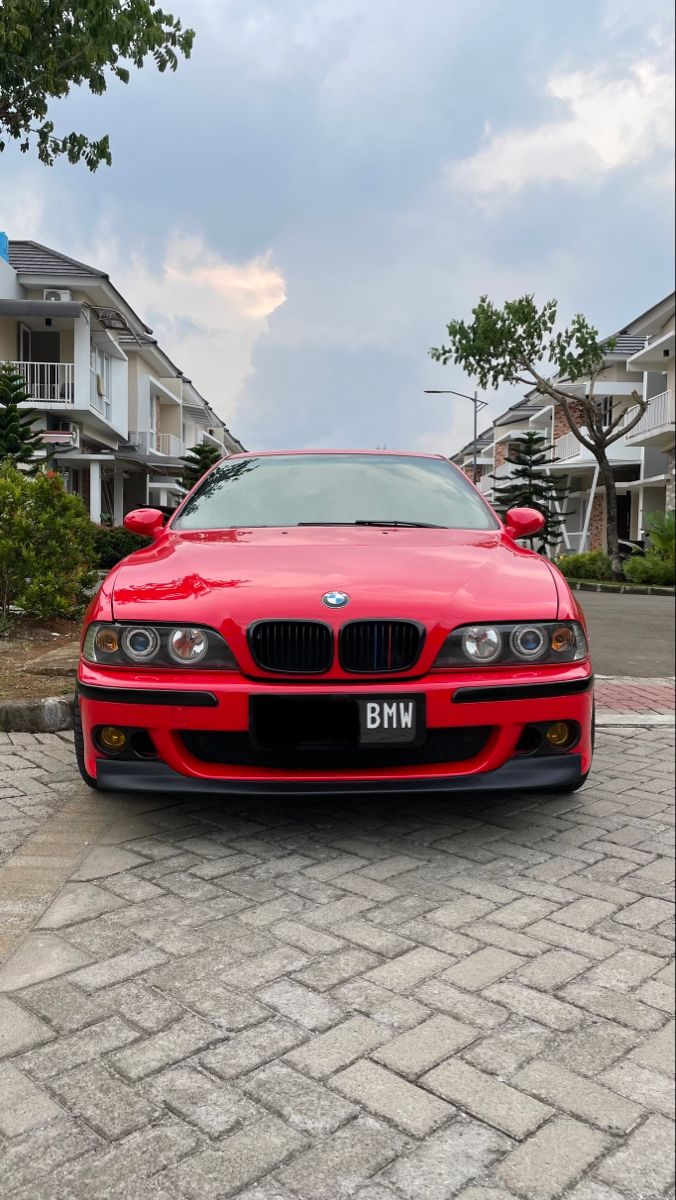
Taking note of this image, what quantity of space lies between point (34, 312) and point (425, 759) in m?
27.3

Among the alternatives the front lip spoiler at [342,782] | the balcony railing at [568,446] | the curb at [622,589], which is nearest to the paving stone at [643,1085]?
the front lip spoiler at [342,782]

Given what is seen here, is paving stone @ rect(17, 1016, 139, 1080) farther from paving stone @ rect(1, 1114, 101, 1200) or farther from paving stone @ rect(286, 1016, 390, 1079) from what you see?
paving stone @ rect(286, 1016, 390, 1079)

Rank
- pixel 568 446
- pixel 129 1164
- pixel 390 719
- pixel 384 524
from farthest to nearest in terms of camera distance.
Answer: pixel 568 446, pixel 384 524, pixel 390 719, pixel 129 1164

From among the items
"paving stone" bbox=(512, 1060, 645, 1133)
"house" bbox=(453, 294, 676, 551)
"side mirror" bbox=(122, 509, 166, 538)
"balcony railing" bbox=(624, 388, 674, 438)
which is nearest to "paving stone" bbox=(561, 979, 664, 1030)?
"paving stone" bbox=(512, 1060, 645, 1133)

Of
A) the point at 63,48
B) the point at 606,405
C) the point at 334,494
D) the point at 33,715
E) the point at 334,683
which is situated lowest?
the point at 33,715

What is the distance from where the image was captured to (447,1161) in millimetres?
1646

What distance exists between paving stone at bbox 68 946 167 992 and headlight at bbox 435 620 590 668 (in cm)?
134

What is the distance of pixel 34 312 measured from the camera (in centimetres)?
2719

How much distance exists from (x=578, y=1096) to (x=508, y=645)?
5.35ft

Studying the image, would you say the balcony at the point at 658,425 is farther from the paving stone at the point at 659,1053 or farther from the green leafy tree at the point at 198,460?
the paving stone at the point at 659,1053

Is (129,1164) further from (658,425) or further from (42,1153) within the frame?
(658,425)

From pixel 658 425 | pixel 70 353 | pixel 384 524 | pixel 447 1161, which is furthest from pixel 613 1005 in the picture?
pixel 658 425

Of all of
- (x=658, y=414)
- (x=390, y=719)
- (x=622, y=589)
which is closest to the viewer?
(x=390, y=719)

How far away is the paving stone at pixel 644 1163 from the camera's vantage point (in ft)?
5.21
